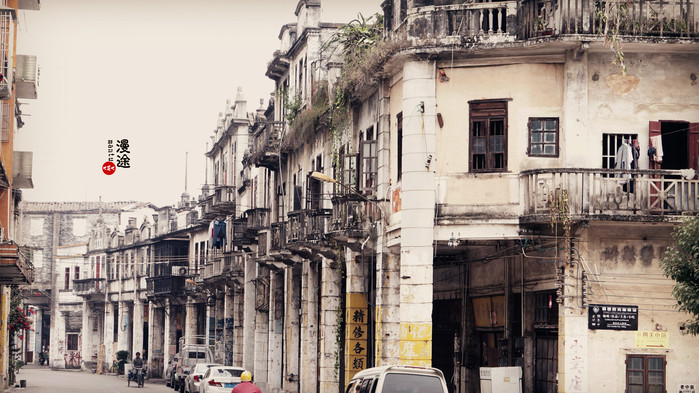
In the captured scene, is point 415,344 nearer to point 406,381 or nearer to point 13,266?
point 406,381

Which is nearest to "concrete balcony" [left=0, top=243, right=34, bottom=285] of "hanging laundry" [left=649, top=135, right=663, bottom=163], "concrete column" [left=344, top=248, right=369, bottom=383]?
"concrete column" [left=344, top=248, right=369, bottom=383]

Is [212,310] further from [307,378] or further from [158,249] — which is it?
[307,378]

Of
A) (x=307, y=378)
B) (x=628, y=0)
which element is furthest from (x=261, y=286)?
(x=628, y=0)

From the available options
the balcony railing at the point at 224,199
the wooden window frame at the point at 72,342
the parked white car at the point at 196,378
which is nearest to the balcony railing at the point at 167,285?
the balcony railing at the point at 224,199

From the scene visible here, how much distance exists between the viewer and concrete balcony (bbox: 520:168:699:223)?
24266mm

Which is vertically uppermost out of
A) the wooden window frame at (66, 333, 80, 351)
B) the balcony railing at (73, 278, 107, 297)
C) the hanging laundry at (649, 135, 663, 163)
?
the hanging laundry at (649, 135, 663, 163)

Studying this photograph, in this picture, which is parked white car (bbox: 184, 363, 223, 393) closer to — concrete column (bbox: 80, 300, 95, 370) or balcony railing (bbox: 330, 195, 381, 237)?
balcony railing (bbox: 330, 195, 381, 237)

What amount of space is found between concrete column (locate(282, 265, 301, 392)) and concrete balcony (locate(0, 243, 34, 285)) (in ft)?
30.7

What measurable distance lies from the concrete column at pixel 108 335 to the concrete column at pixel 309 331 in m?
46.9

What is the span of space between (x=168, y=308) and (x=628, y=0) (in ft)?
169

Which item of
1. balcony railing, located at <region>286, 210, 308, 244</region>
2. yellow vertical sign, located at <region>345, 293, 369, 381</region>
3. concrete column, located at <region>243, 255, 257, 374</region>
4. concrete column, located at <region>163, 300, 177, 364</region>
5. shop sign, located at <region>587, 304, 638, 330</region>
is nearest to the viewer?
shop sign, located at <region>587, 304, 638, 330</region>

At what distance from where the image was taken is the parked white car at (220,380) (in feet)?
119

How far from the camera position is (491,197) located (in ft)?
83.9

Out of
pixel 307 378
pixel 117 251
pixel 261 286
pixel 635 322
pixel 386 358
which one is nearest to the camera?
pixel 635 322
